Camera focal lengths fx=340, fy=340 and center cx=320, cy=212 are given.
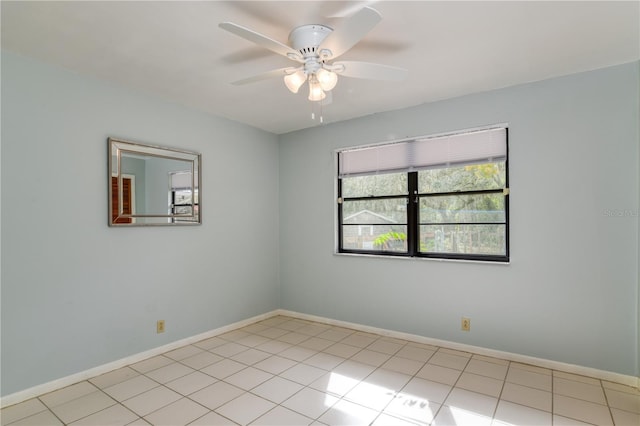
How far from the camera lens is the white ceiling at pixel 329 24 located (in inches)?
77.2

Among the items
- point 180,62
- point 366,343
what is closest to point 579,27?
point 180,62

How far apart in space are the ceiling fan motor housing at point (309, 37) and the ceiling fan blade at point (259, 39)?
0.07 metres

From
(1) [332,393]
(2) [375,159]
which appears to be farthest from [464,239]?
(1) [332,393]

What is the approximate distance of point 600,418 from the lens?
219 cm

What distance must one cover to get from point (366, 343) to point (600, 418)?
1917mm

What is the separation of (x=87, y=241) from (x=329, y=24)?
8.32ft

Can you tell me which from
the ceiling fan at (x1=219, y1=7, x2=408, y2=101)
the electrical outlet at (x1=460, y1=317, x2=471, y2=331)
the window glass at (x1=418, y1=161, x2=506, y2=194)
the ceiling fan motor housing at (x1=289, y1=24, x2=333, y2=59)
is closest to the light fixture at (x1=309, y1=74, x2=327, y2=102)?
the ceiling fan at (x1=219, y1=7, x2=408, y2=101)

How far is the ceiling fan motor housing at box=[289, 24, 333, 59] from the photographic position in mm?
2049

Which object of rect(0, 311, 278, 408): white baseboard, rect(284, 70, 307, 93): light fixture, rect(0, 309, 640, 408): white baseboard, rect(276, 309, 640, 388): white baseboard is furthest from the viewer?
rect(276, 309, 640, 388): white baseboard

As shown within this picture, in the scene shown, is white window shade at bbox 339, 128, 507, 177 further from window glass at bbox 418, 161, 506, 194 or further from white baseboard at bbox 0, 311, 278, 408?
white baseboard at bbox 0, 311, 278, 408

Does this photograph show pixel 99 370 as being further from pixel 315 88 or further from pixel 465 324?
pixel 465 324

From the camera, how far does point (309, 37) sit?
2068mm

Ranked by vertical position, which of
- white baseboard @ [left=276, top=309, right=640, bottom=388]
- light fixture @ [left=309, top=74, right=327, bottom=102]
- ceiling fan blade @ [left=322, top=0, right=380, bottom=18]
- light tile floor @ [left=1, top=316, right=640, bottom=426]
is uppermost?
ceiling fan blade @ [left=322, top=0, right=380, bottom=18]

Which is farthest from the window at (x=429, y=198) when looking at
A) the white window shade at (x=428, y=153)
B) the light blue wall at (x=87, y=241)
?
the light blue wall at (x=87, y=241)
